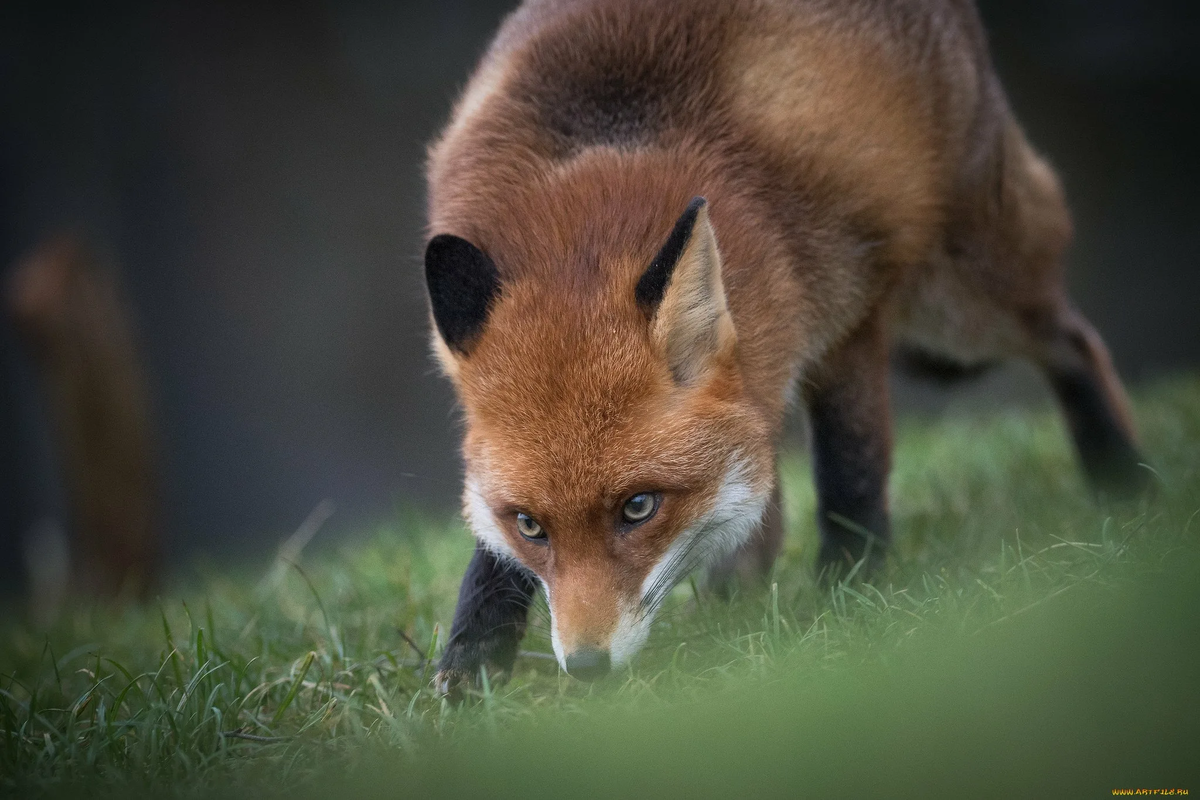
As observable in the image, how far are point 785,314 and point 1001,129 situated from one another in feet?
5.87

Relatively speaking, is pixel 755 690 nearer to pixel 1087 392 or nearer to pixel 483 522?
pixel 483 522

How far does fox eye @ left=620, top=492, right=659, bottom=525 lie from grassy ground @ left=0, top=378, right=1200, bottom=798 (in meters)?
0.51

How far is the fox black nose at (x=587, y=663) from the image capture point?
8.54 feet

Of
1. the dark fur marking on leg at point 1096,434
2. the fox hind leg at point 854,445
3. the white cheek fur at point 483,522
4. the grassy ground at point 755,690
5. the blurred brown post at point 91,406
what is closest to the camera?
the grassy ground at point 755,690

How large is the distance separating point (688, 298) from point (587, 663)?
1.02m

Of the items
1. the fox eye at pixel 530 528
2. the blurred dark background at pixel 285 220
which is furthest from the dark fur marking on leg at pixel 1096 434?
the blurred dark background at pixel 285 220

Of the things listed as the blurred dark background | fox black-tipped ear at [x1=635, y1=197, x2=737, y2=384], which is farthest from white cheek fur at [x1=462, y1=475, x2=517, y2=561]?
the blurred dark background

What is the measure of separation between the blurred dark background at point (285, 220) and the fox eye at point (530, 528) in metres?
7.76

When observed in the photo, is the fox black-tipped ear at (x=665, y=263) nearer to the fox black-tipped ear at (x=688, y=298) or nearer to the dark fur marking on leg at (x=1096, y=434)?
the fox black-tipped ear at (x=688, y=298)

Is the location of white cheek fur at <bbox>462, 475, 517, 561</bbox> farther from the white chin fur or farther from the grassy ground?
the grassy ground

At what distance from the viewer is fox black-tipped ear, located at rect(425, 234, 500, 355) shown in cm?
286

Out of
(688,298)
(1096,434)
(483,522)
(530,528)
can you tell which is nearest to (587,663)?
(530,528)

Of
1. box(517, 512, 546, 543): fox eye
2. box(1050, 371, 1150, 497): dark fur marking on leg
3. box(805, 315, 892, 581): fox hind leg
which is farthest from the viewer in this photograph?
box(1050, 371, 1150, 497): dark fur marking on leg

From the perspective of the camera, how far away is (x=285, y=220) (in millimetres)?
11633
